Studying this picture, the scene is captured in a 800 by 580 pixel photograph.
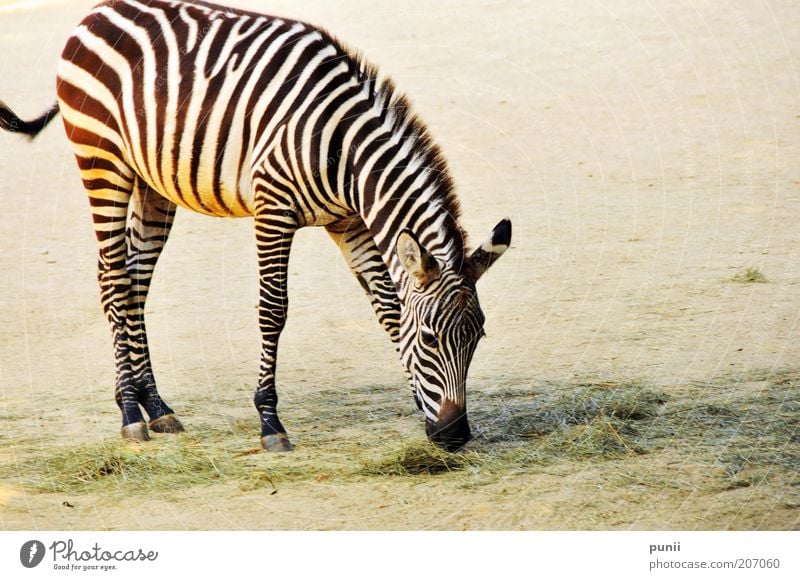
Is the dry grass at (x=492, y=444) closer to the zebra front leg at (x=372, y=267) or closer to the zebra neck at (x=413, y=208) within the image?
the zebra front leg at (x=372, y=267)

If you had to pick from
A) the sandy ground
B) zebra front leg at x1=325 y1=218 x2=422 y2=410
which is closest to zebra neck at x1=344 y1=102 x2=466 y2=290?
zebra front leg at x1=325 y1=218 x2=422 y2=410


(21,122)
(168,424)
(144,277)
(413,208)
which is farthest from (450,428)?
(21,122)

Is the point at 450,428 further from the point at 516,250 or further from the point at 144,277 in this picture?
the point at 516,250

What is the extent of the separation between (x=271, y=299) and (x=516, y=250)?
5.10 meters

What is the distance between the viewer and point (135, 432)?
792 centimetres

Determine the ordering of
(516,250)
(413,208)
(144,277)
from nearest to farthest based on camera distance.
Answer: (413,208)
(144,277)
(516,250)

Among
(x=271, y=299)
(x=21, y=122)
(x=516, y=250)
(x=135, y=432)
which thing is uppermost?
(x=21, y=122)

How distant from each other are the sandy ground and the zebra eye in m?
0.90

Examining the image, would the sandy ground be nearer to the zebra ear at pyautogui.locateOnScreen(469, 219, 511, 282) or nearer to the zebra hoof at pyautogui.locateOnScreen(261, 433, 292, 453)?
the zebra hoof at pyautogui.locateOnScreen(261, 433, 292, 453)

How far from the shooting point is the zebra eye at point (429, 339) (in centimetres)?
699

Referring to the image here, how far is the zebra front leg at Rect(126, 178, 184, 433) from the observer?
8.15 m

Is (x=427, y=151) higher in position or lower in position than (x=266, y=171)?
higher

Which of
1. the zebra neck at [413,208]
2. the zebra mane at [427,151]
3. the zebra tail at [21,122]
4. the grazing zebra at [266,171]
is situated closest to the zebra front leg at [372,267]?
the grazing zebra at [266,171]
